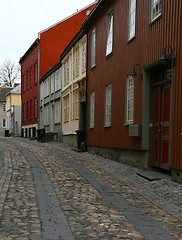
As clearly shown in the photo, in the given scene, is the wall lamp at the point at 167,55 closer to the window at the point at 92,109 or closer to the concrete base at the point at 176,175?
the concrete base at the point at 176,175

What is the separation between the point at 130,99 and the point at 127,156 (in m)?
1.79

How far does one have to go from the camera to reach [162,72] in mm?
11562

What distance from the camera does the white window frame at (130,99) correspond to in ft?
44.4

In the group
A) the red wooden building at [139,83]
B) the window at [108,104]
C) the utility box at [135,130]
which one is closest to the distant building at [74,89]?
the red wooden building at [139,83]

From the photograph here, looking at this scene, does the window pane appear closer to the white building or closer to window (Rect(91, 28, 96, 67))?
window (Rect(91, 28, 96, 67))

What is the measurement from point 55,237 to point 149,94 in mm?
7424

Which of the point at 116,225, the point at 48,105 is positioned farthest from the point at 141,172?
the point at 48,105

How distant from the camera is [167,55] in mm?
10367

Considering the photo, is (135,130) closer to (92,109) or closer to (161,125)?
(161,125)

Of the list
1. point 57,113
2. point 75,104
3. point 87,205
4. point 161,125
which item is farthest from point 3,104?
point 87,205

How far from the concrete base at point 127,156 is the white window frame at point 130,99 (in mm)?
1031

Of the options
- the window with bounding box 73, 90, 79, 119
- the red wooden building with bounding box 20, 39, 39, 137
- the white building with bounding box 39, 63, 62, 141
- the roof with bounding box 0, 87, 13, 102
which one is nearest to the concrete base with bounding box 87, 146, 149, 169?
the window with bounding box 73, 90, 79, 119

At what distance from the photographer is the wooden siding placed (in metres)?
9.91

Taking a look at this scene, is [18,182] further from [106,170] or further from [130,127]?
[130,127]
